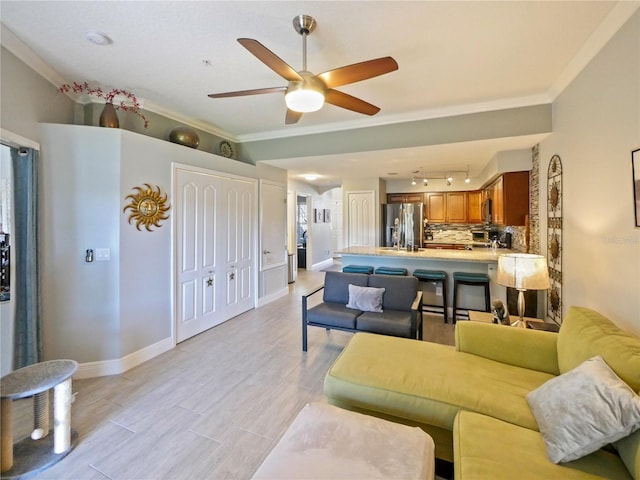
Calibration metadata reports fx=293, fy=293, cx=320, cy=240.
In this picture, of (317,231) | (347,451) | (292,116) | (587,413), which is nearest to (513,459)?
(587,413)

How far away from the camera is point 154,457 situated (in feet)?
6.05

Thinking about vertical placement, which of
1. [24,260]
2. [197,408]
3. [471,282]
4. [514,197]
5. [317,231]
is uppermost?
[514,197]

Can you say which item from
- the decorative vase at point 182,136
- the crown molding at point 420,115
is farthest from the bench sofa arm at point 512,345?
the decorative vase at point 182,136

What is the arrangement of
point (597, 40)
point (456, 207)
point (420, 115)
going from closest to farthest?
point (597, 40) → point (420, 115) → point (456, 207)

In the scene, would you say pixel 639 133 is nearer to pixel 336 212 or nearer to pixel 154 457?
pixel 154 457

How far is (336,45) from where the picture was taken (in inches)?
93.6

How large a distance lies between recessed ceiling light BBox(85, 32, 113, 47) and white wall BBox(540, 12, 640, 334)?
3.67m

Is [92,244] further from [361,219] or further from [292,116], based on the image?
[361,219]

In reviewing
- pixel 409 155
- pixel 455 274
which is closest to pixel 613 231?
pixel 455 274

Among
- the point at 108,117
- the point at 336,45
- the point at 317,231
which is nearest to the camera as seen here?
the point at 336,45

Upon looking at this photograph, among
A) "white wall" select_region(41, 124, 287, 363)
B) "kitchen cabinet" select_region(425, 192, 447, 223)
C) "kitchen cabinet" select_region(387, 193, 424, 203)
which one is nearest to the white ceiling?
"white wall" select_region(41, 124, 287, 363)

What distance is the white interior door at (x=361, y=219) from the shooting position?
7.11 meters

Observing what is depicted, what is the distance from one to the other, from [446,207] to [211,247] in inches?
222

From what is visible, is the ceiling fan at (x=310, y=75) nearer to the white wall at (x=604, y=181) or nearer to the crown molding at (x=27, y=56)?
the white wall at (x=604, y=181)
